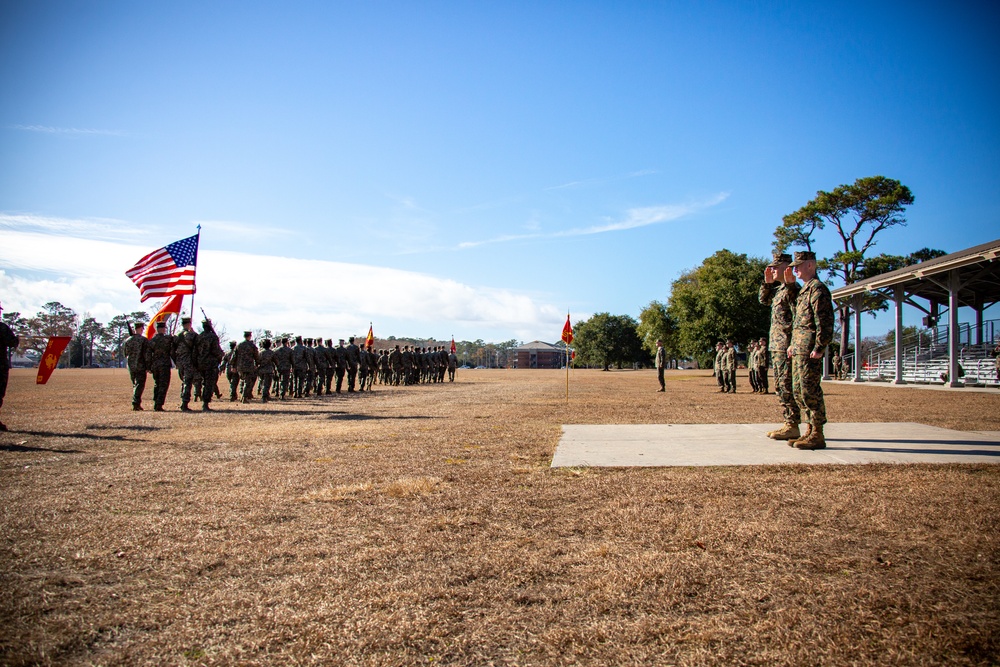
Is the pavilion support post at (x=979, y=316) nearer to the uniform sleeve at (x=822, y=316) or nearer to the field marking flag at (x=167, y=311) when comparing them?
the uniform sleeve at (x=822, y=316)

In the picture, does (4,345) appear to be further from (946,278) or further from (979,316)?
(979,316)

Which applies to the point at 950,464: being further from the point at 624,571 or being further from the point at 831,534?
the point at 624,571

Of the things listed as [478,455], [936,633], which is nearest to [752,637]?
[936,633]

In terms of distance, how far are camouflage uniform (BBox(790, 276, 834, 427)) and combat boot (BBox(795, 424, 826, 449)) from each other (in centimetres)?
6

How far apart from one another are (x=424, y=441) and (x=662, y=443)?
3165 mm

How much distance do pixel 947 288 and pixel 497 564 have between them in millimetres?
28252

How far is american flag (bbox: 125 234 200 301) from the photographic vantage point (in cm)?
1697

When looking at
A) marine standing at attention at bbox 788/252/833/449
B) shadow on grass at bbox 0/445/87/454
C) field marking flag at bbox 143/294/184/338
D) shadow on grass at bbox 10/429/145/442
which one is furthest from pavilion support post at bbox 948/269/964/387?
shadow on grass at bbox 0/445/87/454

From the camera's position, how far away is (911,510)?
13.5 ft

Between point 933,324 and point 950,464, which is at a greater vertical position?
point 933,324

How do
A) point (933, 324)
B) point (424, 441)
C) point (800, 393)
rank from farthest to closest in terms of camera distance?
point (933, 324), point (424, 441), point (800, 393)

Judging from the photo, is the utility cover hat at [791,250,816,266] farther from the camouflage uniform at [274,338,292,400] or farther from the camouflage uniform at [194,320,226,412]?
the camouflage uniform at [274,338,292,400]

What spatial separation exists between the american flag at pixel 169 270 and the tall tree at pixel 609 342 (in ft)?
333

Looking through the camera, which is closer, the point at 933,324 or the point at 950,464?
the point at 950,464
